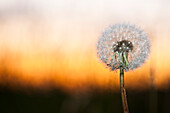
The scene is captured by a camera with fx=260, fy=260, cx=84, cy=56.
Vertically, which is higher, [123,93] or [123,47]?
[123,47]

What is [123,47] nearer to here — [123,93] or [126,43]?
[126,43]

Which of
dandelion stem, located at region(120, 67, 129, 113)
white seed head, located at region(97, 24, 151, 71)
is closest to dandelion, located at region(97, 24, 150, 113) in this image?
white seed head, located at region(97, 24, 151, 71)

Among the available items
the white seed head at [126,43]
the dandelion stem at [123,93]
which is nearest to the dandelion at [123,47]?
the white seed head at [126,43]

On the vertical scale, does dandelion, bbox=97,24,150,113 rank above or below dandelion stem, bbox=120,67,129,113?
above

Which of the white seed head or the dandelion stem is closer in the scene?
the dandelion stem

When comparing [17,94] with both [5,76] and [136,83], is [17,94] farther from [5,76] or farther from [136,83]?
[136,83]

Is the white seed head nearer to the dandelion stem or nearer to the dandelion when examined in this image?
the dandelion

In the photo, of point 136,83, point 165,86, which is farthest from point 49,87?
point 165,86

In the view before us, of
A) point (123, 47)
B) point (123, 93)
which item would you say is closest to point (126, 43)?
point (123, 47)
